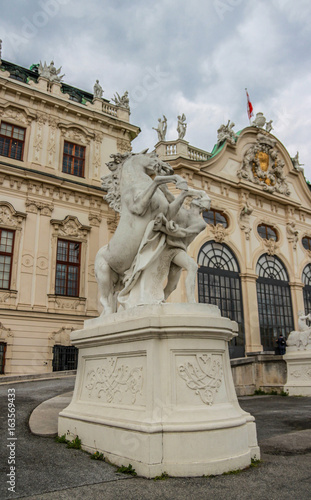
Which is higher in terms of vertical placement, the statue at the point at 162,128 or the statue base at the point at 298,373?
the statue at the point at 162,128

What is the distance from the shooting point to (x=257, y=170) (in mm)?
25047

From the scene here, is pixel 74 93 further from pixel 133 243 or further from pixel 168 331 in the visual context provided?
pixel 168 331

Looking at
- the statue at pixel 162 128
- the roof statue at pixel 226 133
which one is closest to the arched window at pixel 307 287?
the roof statue at pixel 226 133

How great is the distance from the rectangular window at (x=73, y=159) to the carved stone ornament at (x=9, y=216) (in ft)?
12.0

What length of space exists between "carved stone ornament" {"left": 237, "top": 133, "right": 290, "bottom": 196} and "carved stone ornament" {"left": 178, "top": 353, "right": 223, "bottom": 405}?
21.2 metres

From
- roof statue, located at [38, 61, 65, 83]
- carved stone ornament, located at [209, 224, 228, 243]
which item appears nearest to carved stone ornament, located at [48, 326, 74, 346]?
carved stone ornament, located at [209, 224, 228, 243]

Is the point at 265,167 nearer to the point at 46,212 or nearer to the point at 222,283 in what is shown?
the point at 222,283

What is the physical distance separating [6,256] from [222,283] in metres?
10.8

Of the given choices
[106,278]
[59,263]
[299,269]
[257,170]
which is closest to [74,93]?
[59,263]

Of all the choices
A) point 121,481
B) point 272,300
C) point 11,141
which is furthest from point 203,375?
point 272,300

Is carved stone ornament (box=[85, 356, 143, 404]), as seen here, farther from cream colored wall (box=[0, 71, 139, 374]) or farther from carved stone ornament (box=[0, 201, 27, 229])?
carved stone ornament (box=[0, 201, 27, 229])

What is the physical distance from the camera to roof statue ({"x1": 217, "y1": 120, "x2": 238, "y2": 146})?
951 inches

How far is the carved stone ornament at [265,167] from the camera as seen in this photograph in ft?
80.9

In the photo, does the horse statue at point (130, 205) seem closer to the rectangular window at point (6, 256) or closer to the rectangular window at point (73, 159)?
the rectangular window at point (6, 256)
